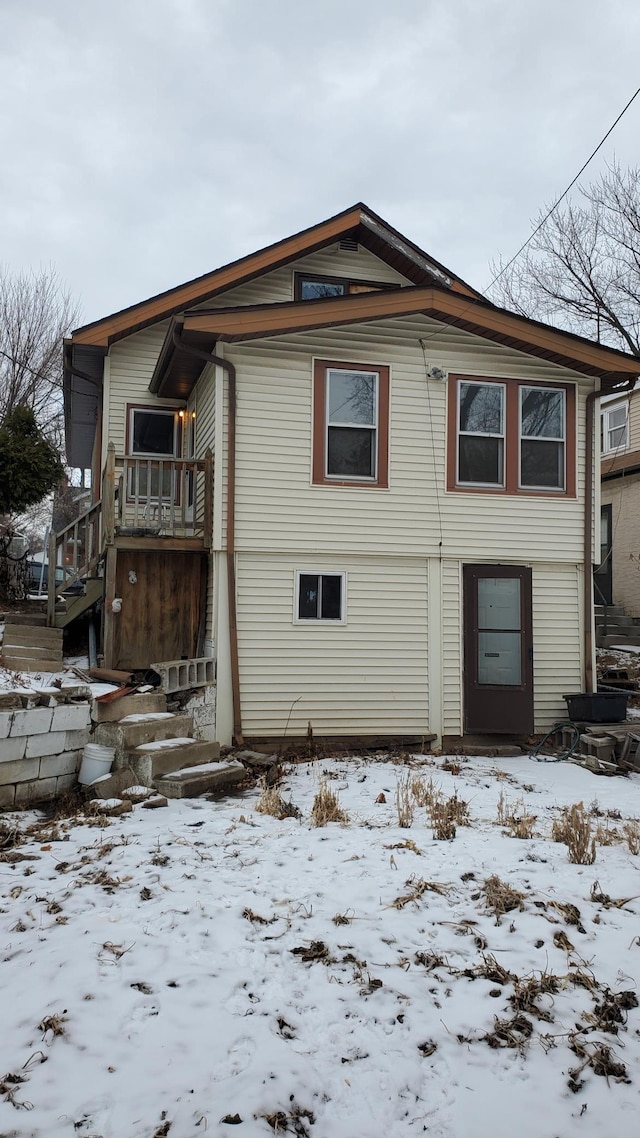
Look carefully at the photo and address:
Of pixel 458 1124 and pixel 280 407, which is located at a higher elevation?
pixel 280 407

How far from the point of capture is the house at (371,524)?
886cm

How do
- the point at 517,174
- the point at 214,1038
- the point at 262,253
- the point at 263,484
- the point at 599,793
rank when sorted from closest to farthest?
the point at 214,1038
the point at 599,793
the point at 263,484
the point at 262,253
the point at 517,174

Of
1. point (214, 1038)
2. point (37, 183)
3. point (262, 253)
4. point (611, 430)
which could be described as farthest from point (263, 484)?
point (37, 183)

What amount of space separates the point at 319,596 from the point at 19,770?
4.20 metres

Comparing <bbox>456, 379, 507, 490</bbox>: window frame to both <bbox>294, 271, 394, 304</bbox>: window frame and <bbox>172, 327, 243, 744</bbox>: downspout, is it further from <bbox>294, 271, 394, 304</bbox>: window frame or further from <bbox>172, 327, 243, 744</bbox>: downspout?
<bbox>172, 327, 243, 744</bbox>: downspout

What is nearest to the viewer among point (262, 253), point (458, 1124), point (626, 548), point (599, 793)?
point (458, 1124)

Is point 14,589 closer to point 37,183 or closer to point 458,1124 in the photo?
point 458,1124

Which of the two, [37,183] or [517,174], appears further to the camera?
[37,183]

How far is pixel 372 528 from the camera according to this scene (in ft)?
30.3

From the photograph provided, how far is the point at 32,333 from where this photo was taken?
2264 centimetres

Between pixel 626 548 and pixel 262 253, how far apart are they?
11.6 meters

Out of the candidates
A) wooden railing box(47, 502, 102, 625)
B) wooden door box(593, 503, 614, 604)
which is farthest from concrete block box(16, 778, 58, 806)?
wooden door box(593, 503, 614, 604)

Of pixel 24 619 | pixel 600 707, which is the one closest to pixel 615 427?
pixel 600 707

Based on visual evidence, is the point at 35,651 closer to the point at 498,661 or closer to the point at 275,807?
the point at 275,807
